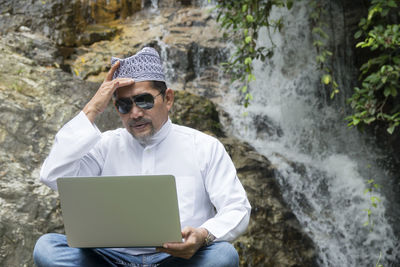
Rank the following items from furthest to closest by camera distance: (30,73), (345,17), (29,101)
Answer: (345,17), (30,73), (29,101)

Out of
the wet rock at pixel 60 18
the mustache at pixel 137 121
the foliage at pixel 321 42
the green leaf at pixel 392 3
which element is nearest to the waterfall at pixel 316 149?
the foliage at pixel 321 42

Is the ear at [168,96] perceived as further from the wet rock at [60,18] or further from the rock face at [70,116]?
the wet rock at [60,18]

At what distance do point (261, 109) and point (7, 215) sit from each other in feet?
13.4

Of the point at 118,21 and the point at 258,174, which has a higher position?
the point at 118,21

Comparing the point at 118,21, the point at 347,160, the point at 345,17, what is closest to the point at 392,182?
the point at 347,160

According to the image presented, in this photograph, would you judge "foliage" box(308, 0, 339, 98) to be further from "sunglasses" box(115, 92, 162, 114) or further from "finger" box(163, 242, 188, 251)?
"finger" box(163, 242, 188, 251)

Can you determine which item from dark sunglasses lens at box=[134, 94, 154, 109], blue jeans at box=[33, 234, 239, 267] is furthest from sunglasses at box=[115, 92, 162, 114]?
blue jeans at box=[33, 234, 239, 267]

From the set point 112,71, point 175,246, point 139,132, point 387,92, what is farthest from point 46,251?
point 387,92

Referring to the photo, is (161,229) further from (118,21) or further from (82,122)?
(118,21)

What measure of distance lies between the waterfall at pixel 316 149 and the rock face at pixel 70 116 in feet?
1.50

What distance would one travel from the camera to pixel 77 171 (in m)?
2.33

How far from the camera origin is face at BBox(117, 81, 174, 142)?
2398 mm

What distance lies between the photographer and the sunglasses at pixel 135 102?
94.0 inches

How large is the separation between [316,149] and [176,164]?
4201 mm
